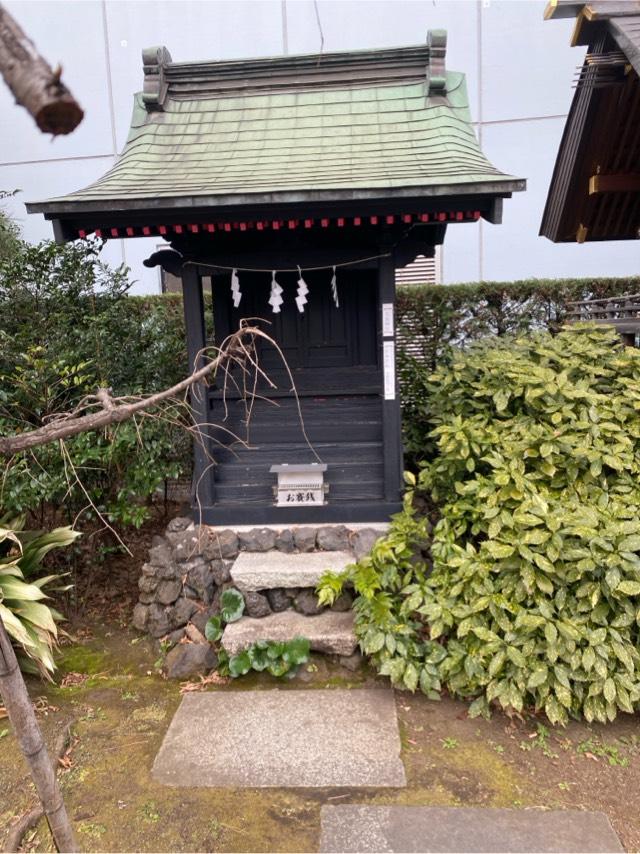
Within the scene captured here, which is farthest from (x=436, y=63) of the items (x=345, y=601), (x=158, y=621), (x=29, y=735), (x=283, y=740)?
(x=29, y=735)

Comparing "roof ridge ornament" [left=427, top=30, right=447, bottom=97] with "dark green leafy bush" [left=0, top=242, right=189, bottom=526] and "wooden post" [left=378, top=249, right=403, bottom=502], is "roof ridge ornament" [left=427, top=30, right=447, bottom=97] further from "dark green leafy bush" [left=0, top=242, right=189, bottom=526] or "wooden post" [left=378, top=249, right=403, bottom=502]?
"dark green leafy bush" [left=0, top=242, right=189, bottom=526]

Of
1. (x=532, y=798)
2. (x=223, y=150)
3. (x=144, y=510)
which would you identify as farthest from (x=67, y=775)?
(x=223, y=150)

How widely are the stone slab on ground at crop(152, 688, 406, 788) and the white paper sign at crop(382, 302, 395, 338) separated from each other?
2.86 metres

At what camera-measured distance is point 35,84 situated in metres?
1.02

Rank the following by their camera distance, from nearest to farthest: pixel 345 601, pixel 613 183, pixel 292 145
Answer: pixel 345 601
pixel 292 145
pixel 613 183

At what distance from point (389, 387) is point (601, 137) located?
3748mm

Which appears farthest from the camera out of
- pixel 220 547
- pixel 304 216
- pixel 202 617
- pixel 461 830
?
pixel 220 547

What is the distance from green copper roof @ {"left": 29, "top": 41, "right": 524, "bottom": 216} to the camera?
4.40 meters

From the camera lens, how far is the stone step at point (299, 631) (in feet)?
13.6

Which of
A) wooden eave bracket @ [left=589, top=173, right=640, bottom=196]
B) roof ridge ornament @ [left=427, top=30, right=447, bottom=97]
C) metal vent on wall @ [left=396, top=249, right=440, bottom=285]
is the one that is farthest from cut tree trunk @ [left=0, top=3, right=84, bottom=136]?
metal vent on wall @ [left=396, top=249, right=440, bottom=285]

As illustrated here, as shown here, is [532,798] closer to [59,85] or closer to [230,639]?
[230,639]

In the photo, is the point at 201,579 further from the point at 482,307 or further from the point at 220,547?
the point at 482,307

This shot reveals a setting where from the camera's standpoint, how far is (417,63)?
19.8 feet

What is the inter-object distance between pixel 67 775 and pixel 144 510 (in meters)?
2.07
